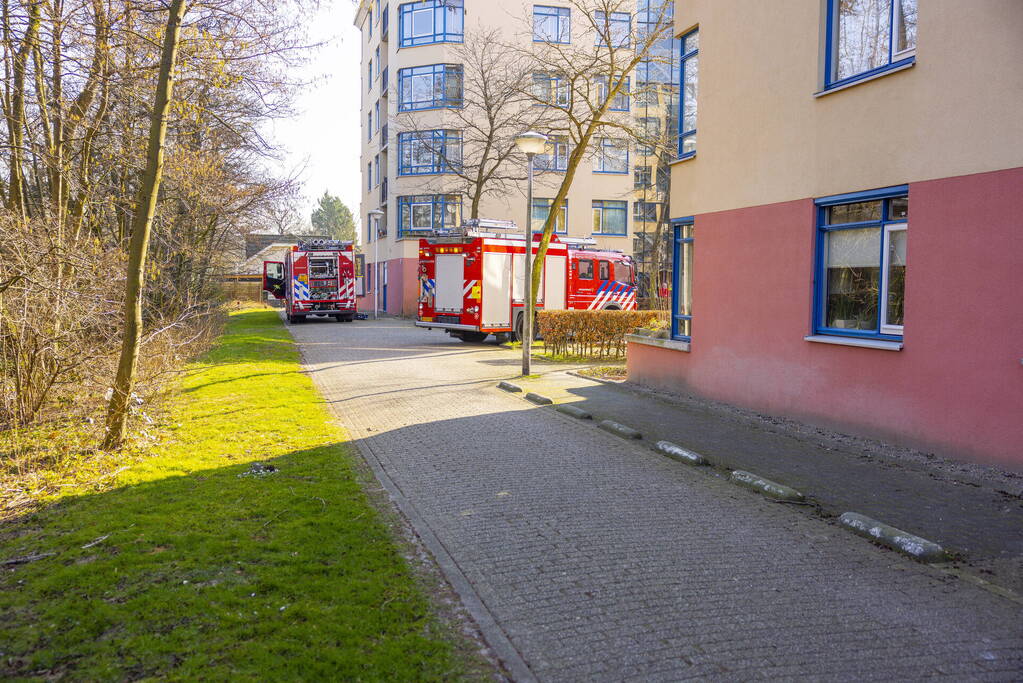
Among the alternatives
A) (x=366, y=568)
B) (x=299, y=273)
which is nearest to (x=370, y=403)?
(x=366, y=568)

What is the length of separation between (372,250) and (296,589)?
47.0m

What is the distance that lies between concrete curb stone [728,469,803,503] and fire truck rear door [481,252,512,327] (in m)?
15.2

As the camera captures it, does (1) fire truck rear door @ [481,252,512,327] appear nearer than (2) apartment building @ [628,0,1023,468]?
No

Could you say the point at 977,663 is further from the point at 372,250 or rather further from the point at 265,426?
the point at 372,250

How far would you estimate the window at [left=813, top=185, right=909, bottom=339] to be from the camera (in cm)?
909

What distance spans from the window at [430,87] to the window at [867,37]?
2940 cm

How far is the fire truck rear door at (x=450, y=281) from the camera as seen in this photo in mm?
22734

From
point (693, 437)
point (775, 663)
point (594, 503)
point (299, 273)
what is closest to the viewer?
point (775, 663)

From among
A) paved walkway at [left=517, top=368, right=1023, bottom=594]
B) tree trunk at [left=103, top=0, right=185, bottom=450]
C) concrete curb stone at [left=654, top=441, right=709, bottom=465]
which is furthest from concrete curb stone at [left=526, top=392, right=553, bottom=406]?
tree trunk at [left=103, top=0, right=185, bottom=450]

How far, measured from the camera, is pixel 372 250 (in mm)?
50625

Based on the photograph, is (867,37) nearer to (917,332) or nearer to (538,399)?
(917,332)

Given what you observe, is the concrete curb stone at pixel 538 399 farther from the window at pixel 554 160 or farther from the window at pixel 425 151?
the window at pixel 554 160

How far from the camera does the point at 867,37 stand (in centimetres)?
955

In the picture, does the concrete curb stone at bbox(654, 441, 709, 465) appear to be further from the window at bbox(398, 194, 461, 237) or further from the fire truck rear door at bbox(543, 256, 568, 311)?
the window at bbox(398, 194, 461, 237)
